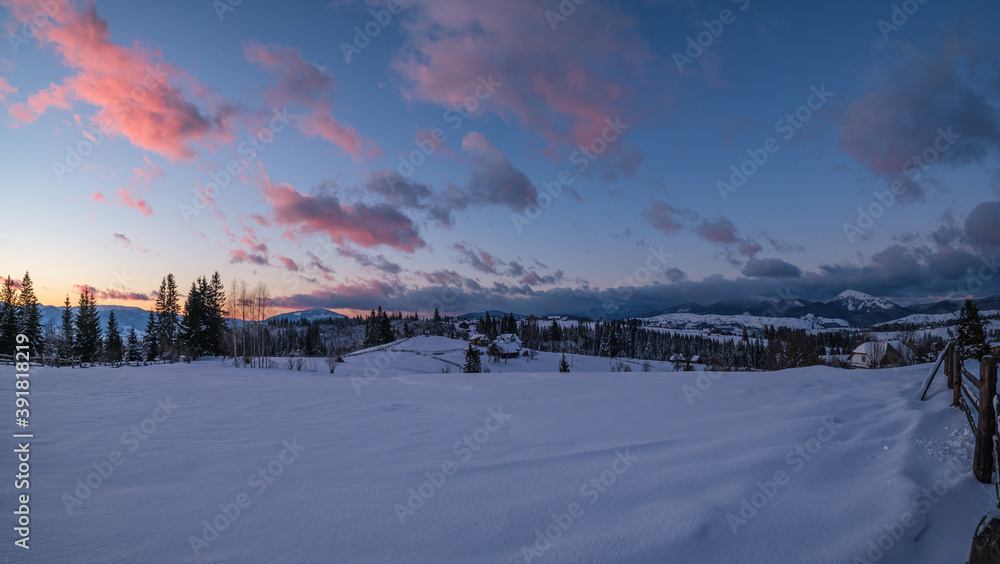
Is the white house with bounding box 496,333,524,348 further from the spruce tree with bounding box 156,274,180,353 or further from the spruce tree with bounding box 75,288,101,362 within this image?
the spruce tree with bounding box 75,288,101,362

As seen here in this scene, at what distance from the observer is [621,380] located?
11.2 meters

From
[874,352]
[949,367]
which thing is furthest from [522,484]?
[874,352]

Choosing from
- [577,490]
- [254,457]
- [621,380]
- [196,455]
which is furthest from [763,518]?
[621,380]

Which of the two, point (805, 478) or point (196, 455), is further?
point (196, 455)

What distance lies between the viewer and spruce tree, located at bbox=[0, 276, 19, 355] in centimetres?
3508

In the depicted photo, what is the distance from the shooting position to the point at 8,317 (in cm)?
3591

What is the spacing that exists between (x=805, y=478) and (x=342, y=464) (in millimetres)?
4978

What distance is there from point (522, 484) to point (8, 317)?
5567 centimetres

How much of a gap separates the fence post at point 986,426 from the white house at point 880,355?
3755 cm

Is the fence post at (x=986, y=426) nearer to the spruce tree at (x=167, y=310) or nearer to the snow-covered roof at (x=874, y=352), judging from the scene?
the snow-covered roof at (x=874, y=352)

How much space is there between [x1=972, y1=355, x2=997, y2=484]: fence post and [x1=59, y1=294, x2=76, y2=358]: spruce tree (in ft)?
198

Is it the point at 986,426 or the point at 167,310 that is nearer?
the point at 986,426

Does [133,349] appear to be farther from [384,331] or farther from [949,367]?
[949,367]

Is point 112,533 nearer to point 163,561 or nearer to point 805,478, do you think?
point 163,561
